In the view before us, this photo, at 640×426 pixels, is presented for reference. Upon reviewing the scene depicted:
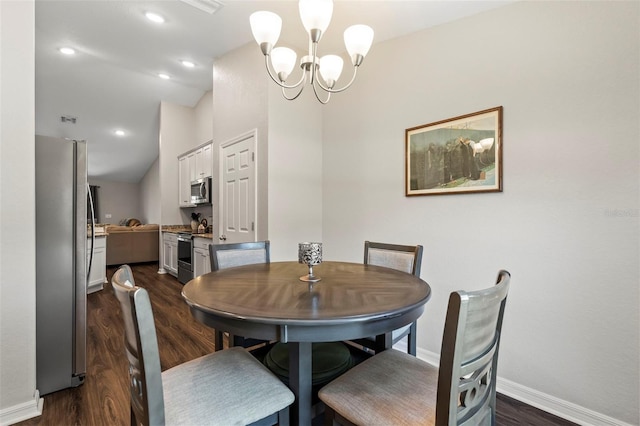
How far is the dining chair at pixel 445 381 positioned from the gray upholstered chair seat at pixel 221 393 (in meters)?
0.22

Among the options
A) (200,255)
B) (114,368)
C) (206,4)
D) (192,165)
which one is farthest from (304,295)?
(192,165)

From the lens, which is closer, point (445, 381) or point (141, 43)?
point (445, 381)

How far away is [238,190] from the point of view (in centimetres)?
326

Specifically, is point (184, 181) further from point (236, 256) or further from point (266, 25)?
point (266, 25)

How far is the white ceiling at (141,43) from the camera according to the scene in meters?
2.31

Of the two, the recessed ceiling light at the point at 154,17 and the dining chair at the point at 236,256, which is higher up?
the recessed ceiling light at the point at 154,17

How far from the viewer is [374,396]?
1.06 meters

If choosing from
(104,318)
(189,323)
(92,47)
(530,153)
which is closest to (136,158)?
(92,47)

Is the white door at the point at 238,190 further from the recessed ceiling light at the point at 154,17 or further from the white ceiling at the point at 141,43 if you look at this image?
the recessed ceiling light at the point at 154,17

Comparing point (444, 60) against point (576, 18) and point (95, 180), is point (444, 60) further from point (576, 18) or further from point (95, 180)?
point (95, 180)

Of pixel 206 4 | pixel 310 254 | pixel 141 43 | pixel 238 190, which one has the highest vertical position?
pixel 141 43

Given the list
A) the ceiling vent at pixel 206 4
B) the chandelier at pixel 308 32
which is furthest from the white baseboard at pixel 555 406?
the ceiling vent at pixel 206 4

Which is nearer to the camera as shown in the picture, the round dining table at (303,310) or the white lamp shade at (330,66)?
the round dining table at (303,310)

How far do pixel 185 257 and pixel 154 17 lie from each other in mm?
3219
